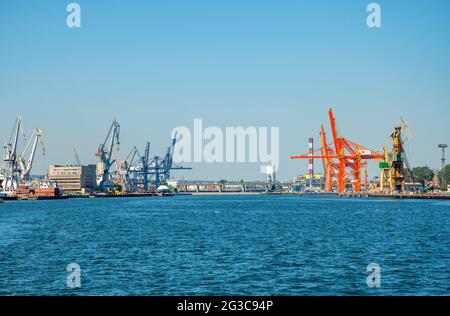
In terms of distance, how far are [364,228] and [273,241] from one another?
15.8m

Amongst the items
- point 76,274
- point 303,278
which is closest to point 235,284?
point 303,278

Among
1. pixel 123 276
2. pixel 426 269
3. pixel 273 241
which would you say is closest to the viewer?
pixel 123 276

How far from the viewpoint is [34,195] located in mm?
175750

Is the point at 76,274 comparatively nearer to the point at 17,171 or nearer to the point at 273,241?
the point at 273,241

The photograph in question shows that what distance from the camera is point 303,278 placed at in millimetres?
26094

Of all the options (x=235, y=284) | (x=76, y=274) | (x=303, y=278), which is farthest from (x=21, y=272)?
(x=303, y=278)

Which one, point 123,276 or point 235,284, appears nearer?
point 235,284

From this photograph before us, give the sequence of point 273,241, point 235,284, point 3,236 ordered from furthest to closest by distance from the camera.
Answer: point 3,236 < point 273,241 < point 235,284
